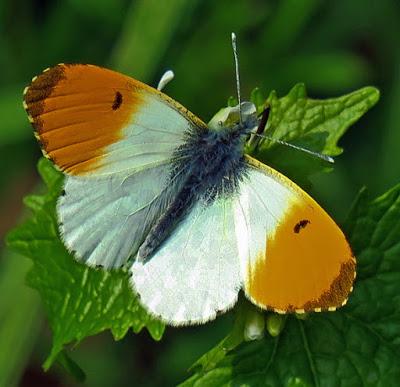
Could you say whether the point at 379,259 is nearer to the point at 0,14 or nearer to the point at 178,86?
the point at 178,86

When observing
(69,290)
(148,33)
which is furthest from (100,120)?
(148,33)

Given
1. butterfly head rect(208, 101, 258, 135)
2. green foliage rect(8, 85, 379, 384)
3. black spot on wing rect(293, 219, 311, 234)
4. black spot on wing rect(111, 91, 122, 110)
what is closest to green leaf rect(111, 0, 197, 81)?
green foliage rect(8, 85, 379, 384)

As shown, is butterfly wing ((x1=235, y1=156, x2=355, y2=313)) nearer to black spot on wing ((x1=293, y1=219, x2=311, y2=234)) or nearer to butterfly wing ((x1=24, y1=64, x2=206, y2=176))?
black spot on wing ((x1=293, y1=219, x2=311, y2=234))

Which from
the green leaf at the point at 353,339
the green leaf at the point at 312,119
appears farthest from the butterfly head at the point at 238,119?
the green leaf at the point at 353,339

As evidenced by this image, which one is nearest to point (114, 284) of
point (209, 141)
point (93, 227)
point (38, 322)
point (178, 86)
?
point (93, 227)

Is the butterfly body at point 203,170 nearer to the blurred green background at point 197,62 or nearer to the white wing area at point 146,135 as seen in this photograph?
the white wing area at point 146,135

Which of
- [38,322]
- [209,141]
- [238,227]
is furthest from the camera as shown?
[38,322]

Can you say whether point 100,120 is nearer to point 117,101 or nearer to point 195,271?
point 117,101
